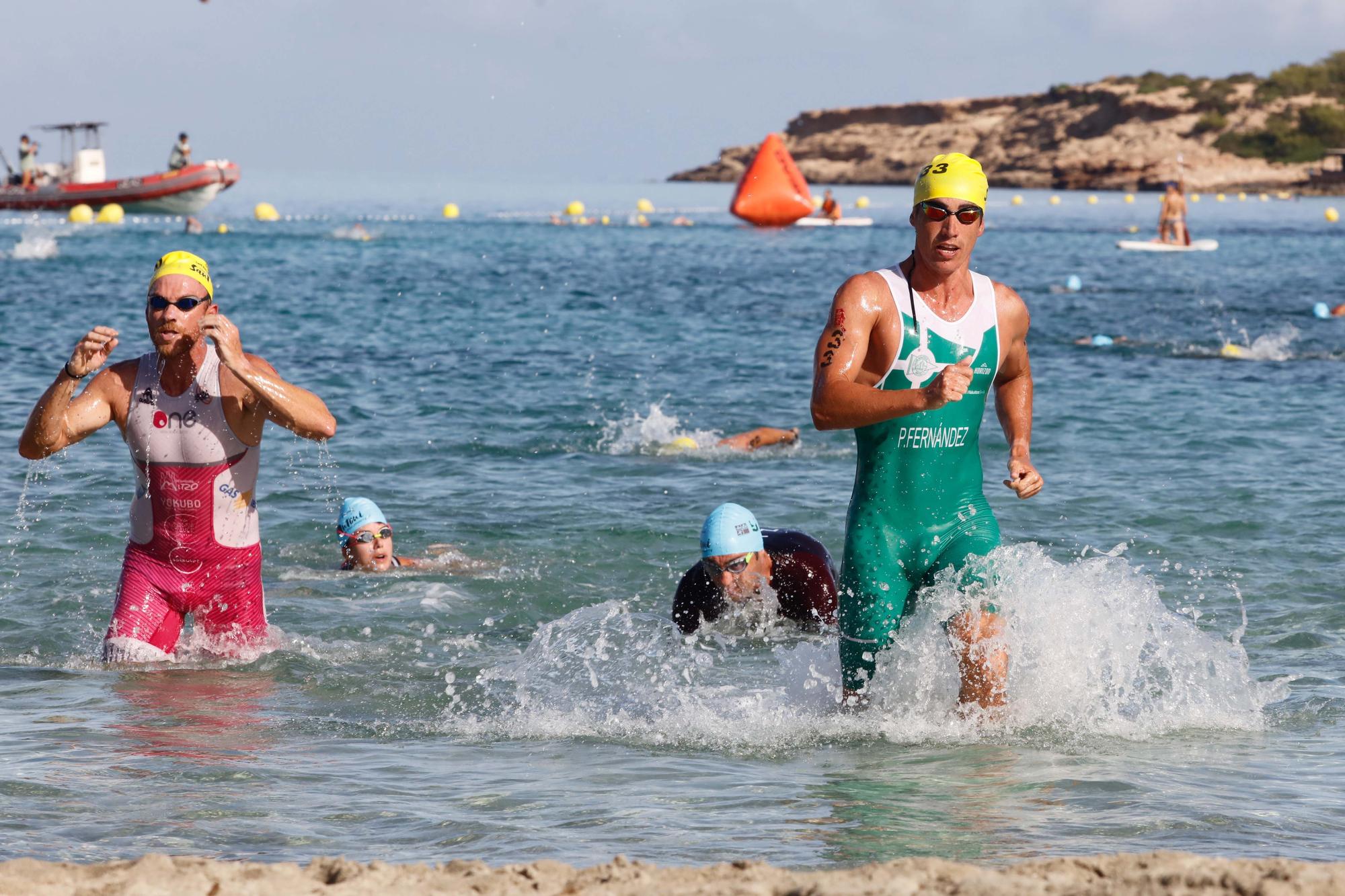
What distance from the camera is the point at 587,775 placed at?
591cm

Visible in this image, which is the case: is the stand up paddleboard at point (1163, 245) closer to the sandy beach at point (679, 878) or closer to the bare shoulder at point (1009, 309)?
the bare shoulder at point (1009, 309)

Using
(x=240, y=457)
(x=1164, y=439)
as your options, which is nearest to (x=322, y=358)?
(x=1164, y=439)

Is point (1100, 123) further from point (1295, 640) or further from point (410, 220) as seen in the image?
point (1295, 640)

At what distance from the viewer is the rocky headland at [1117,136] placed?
104 m

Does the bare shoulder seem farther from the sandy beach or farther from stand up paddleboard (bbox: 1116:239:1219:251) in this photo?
stand up paddleboard (bbox: 1116:239:1219:251)

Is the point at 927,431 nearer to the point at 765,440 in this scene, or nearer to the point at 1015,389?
the point at 1015,389

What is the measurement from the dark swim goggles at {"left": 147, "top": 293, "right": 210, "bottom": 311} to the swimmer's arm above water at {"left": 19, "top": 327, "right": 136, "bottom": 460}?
0.86 feet

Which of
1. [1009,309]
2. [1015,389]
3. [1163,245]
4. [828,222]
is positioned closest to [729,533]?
[1015,389]

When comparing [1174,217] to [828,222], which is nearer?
[1174,217]

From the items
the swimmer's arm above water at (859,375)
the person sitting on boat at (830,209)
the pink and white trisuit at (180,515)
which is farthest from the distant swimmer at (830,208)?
the swimmer's arm above water at (859,375)

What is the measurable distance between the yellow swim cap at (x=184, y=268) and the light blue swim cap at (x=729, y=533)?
2.67 metres

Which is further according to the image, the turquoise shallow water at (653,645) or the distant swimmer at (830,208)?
the distant swimmer at (830,208)

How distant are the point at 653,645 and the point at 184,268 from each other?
3257 millimetres

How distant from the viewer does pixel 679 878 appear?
4125 millimetres
